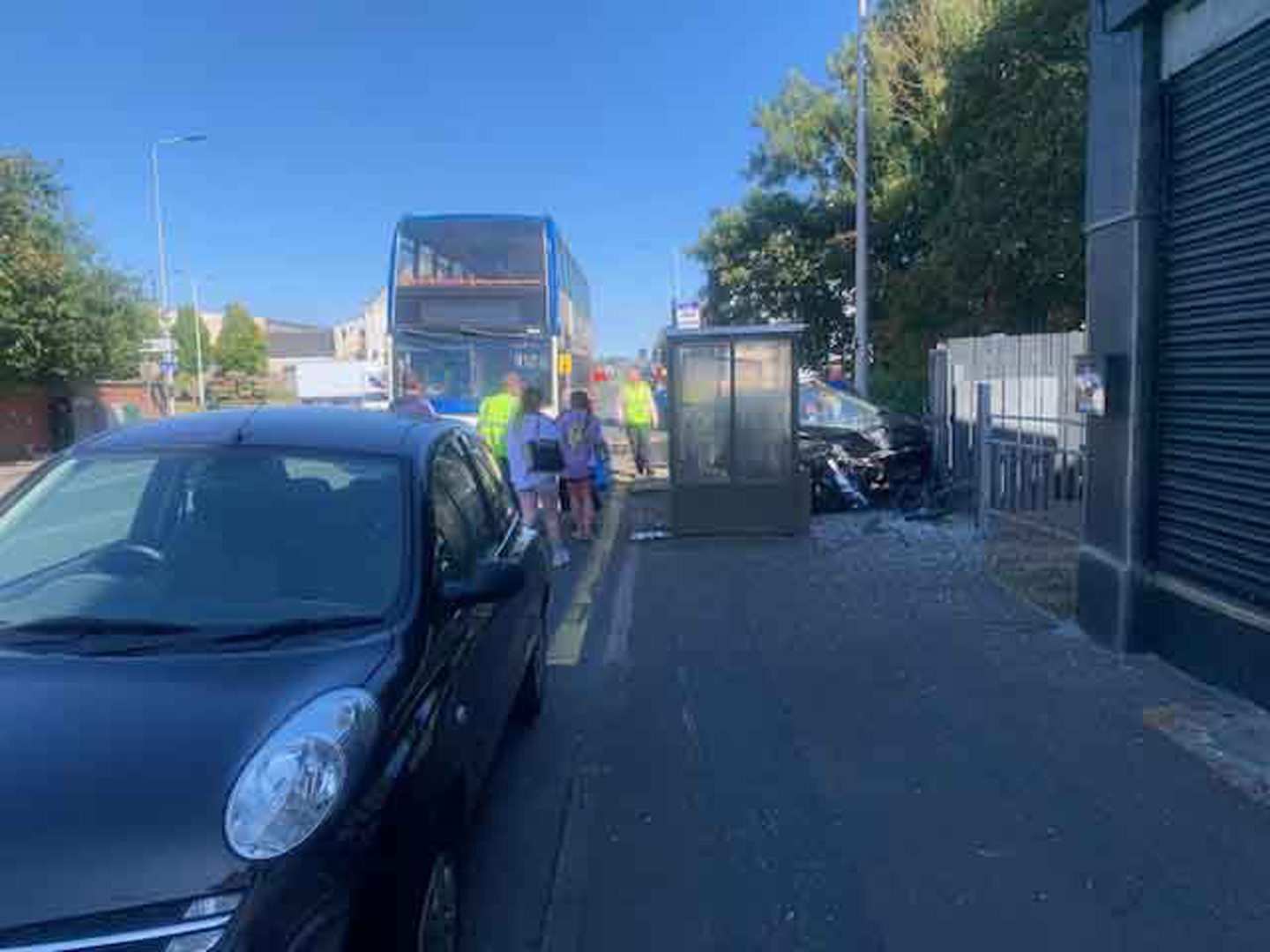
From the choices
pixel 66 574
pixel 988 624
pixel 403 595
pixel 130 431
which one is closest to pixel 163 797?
pixel 403 595

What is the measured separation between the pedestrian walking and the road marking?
34cm

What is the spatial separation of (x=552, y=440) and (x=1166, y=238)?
4655 millimetres

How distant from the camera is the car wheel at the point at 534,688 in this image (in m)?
4.94

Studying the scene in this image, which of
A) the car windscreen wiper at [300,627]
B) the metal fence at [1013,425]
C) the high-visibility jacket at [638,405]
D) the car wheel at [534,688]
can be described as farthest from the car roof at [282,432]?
the high-visibility jacket at [638,405]

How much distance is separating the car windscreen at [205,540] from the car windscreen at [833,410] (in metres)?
9.61

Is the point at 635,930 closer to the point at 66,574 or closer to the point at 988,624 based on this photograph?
the point at 66,574

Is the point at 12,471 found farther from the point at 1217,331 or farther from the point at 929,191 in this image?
the point at 1217,331

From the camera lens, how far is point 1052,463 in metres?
8.69

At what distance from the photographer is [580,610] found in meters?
7.66

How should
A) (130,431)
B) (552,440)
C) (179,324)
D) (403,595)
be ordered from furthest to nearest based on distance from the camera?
(179,324) < (552,440) < (130,431) < (403,595)

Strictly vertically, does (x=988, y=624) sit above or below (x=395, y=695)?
below

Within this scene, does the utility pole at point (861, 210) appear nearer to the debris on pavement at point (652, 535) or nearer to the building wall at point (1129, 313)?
the debris on pavement at point (652, 535)

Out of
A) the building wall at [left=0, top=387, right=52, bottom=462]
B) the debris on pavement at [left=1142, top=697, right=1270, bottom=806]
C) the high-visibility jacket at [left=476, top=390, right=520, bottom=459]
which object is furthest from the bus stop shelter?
the building wall at [left=0, top=387, right=52, bottom=462]

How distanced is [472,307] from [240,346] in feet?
227
